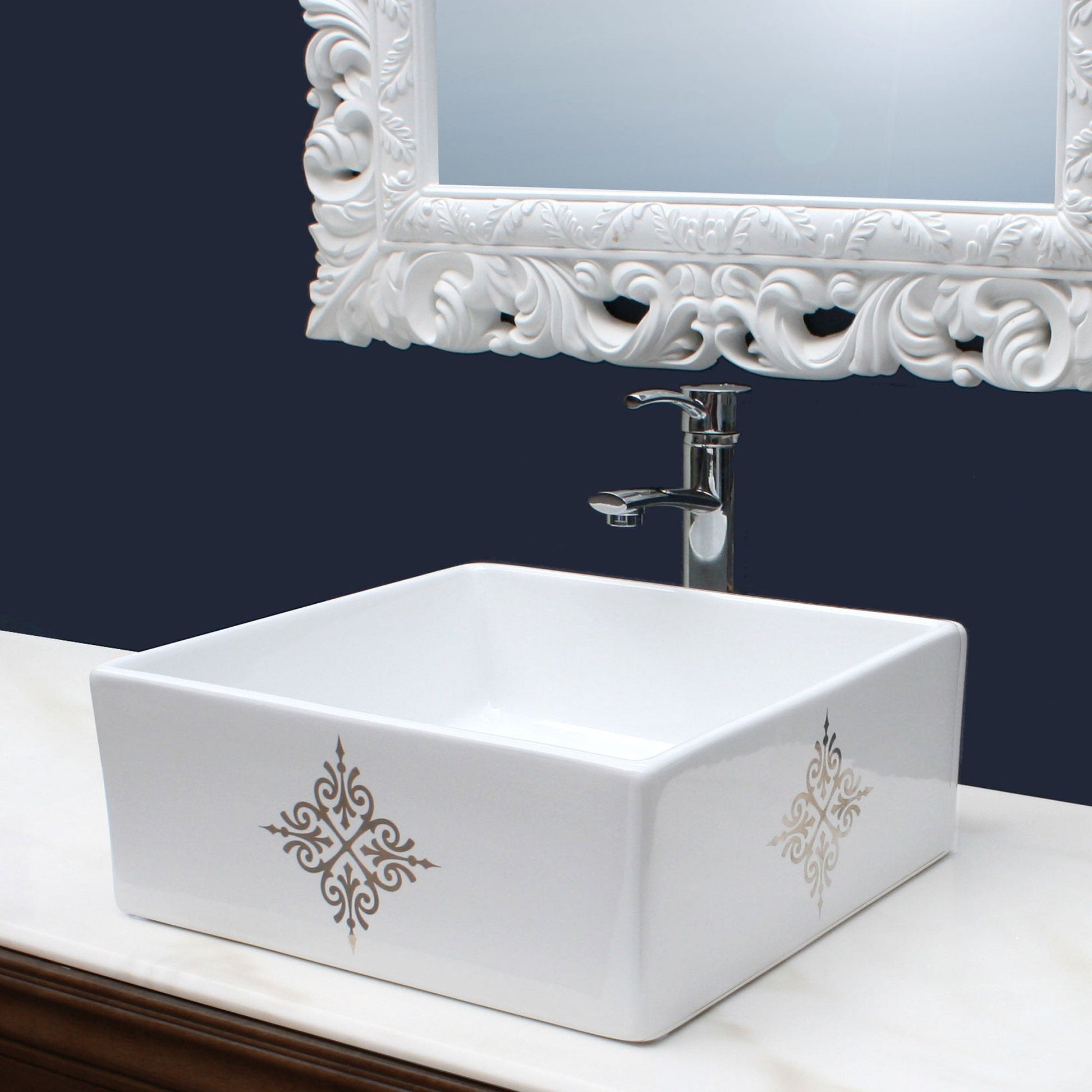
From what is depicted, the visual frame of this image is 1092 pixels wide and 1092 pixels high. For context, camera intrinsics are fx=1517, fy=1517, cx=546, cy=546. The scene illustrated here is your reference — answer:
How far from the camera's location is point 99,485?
1.67 metres

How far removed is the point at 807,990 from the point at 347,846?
0.92 feet

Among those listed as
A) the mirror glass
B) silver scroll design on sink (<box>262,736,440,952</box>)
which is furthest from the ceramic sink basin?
the mirror glass

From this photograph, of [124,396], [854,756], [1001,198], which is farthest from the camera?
[124,396]

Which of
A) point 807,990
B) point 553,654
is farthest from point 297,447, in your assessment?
point 807,990

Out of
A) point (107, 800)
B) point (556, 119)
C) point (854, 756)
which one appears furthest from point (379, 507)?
point (854, 756)

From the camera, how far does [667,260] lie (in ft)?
3.94

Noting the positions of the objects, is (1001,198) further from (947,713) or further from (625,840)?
(625,840)

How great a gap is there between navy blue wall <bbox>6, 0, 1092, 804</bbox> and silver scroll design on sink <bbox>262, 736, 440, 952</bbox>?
0.52 meters

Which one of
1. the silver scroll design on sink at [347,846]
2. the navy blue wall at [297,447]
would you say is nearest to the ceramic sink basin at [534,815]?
the silver scroll design on sink at [347,846]

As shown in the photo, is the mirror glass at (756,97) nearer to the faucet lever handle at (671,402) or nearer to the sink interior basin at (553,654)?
the faucet lever handle at (671,402)

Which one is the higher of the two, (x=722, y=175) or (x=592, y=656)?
(x=722, y=175)

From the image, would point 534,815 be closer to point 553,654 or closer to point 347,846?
point 347,846

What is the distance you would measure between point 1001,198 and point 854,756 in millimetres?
419

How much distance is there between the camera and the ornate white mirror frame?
1.07 meters
